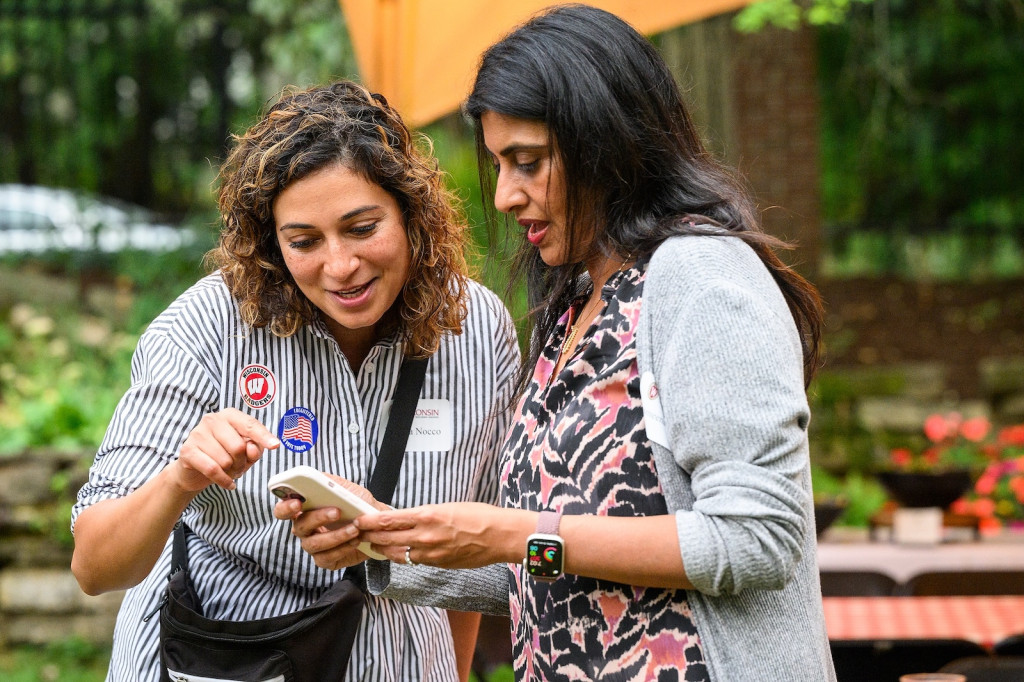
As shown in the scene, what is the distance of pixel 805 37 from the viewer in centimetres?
806

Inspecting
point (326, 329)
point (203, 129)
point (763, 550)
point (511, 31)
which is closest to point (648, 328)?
point (763, 550)

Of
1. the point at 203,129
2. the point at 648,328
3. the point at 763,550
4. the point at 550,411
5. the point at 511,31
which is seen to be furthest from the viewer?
the point at 203,129

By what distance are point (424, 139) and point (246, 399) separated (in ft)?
2.30

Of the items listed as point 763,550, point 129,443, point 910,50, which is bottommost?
point 763,550

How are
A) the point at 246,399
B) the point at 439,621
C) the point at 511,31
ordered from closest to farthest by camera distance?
1. the point at 511,31
2. the point at 246,399
3. the point at 439,621

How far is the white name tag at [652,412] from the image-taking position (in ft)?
5.28

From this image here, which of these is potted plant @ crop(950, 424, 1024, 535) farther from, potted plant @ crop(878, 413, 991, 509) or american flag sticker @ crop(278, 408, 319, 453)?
american flag sticker @ crop(278, 408, 319, 453)

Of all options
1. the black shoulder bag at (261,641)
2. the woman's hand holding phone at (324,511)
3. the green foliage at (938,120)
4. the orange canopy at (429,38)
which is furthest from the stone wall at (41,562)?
the green foliage at (938,120)

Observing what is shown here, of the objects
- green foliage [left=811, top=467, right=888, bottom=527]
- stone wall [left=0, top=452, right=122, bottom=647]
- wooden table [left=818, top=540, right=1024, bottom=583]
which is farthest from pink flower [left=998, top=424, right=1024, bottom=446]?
stone wall [left=0, top=452, right=122, bottom=647]

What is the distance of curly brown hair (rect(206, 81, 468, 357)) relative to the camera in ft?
6.85

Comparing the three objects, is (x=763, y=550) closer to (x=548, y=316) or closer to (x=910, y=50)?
(x=548, y=316)

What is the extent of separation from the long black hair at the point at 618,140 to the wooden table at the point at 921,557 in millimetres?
2957

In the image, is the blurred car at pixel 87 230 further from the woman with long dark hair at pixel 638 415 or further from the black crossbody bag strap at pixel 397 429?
the woman with long dark hair at pixel 638 415

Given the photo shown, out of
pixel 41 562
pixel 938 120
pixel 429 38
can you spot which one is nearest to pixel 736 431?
pixel 429 38
